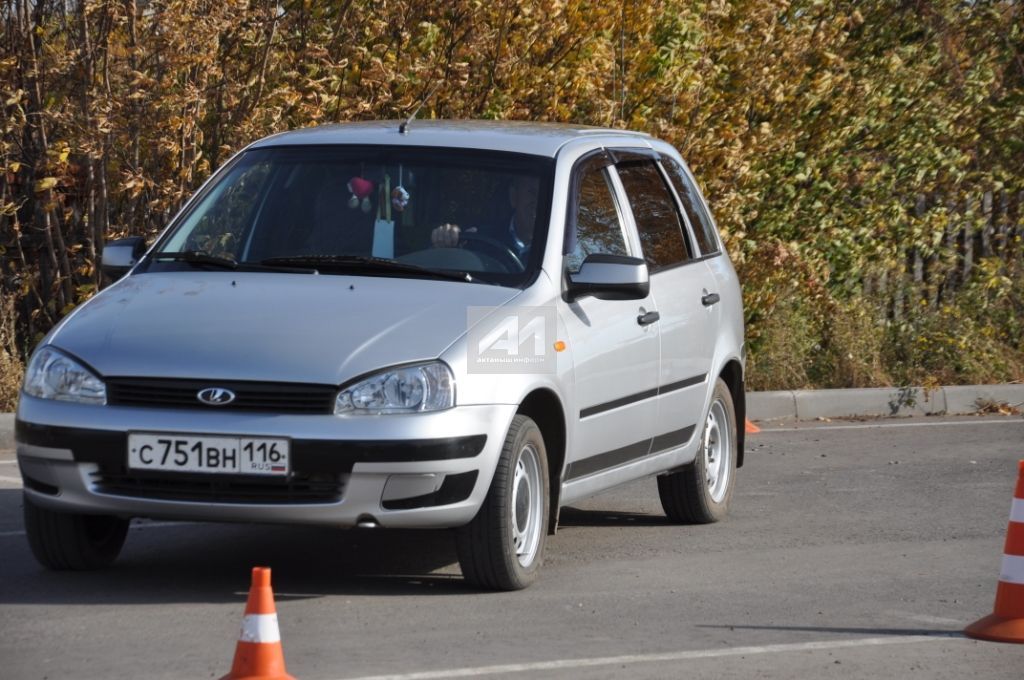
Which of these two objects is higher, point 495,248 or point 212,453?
point 495,248

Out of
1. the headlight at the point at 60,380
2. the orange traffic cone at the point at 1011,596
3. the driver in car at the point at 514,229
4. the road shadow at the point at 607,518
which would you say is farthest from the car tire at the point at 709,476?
the headlight at the point at 60,380

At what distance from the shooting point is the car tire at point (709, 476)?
870 centimetres

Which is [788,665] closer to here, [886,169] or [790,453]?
[790,453]

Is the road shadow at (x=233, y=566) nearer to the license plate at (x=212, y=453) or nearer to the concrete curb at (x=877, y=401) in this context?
the license plate at (x=212, y=453)

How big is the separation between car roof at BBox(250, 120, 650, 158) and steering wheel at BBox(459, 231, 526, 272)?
55 centimetres

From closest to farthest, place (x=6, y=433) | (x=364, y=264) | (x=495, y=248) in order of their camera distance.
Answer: (x=364, y=264) < (x=495, y=248) < (x=6, y=433)

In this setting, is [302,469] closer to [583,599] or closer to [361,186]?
[583,599]

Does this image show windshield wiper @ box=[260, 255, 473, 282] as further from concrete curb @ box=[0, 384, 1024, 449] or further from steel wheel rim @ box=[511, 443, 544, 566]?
concrete curb @ box=[0, 384, 1024, 449]

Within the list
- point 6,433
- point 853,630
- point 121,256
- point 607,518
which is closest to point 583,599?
point 853,630

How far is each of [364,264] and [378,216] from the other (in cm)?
35

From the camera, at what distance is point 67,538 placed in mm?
6863

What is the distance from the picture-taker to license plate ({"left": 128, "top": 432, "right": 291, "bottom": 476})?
20.3 feet

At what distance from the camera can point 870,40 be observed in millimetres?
17250

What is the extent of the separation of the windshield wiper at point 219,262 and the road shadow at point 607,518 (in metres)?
2.21
